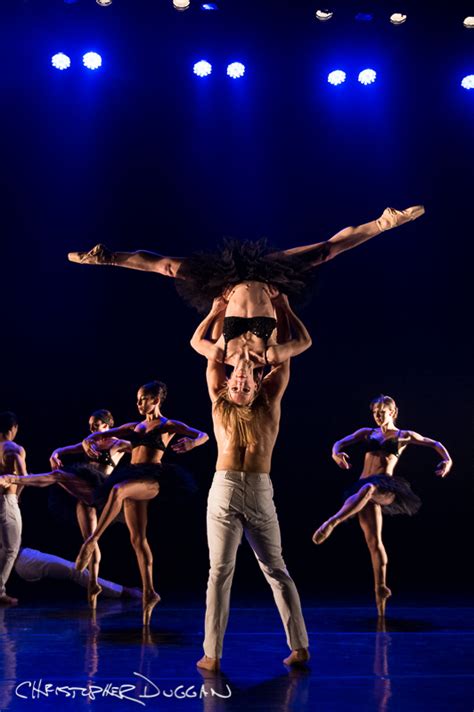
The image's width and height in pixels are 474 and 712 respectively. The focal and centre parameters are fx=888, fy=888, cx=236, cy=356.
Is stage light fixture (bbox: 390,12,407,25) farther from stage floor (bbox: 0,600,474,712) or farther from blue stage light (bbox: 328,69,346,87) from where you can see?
stage floor (bbox: 0,600,474,712)

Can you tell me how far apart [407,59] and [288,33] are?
1.20 m

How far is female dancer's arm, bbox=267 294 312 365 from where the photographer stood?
14.1 feet

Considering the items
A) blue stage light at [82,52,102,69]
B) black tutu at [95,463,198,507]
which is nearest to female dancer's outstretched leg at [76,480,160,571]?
black tutu at [95,463,198,507]

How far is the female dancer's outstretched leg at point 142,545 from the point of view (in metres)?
5.81

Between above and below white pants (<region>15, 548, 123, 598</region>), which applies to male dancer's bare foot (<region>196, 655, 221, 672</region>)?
below

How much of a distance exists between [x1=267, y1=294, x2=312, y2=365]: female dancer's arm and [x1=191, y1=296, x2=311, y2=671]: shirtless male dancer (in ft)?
0.61

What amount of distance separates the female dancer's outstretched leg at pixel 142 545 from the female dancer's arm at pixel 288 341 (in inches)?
82.9

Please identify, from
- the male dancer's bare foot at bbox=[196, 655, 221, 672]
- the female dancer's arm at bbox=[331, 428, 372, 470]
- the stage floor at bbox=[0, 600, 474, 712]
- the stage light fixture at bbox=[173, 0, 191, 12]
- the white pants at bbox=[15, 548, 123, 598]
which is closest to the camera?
the stage floor at bbox=[0, 600, 474, 712]

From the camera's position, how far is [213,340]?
4.57 m

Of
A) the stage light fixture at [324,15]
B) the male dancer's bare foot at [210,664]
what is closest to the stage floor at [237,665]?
the male dancer's bare foot at [210,664]

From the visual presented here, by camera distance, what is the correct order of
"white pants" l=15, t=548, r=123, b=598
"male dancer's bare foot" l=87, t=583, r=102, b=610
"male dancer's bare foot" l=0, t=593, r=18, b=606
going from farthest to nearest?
"white pants" l=15, t=548, r=123, b=598, "male dancer's bare foot" l=0, t=593, r=18, b=606, "male dancer's bare foot" l=87, t=583, r=102, b=610

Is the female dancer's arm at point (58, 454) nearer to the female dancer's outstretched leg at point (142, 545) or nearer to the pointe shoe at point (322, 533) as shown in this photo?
the female dancer's outstretched leg at point (142, 545)

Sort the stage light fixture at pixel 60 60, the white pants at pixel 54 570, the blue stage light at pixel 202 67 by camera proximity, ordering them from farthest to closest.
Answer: the blue stage light at pixel 202 67 → the stage light fixture at pixel 60 60 → the white pants at pixel 54 570

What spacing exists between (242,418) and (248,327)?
441 mm
